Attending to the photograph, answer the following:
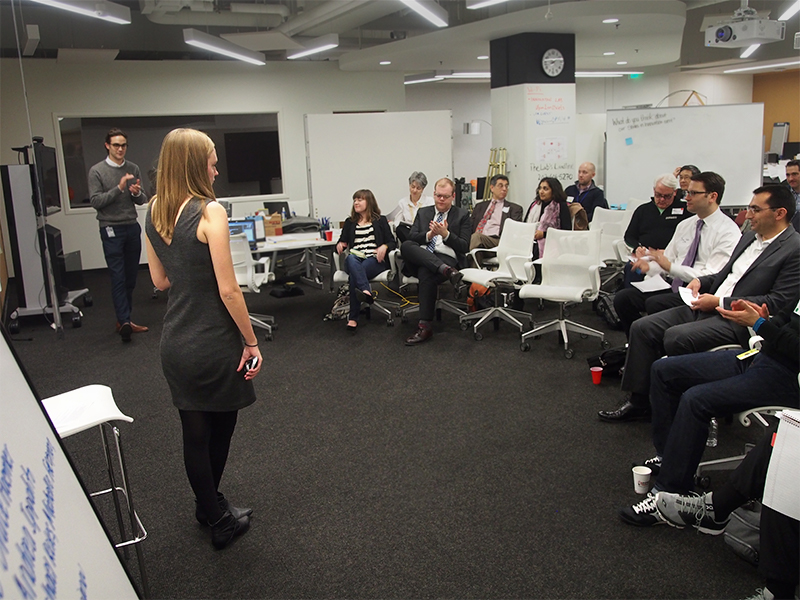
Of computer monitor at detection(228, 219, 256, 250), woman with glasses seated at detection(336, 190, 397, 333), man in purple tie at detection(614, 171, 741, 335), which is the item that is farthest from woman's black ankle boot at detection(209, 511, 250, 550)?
computer monitor at detection(228, 219, 256, 250)

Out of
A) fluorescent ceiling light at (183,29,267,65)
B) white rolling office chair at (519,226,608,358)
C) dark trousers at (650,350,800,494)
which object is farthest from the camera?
fluorescent ceiling light at (183,29,267,65)

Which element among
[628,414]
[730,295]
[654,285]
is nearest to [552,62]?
[654,285]

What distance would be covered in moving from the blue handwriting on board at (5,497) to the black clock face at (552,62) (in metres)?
8.04

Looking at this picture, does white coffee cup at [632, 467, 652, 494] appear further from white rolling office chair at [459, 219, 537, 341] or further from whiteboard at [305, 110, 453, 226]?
whiteboard at [305, 110, 453, 226]

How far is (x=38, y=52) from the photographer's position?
8375mm

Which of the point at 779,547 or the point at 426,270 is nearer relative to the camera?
the point at 779,547

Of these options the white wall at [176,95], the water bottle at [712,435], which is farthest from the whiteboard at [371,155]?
the water bottle at [712,435]

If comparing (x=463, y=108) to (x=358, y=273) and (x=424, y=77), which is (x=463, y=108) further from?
(x=358, y=273)

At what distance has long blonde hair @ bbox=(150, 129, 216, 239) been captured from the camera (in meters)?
2.15

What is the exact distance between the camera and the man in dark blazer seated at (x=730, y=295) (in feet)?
9.55

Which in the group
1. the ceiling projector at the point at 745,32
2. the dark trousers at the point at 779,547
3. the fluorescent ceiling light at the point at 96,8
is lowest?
the dark trousers at the point at 779,547

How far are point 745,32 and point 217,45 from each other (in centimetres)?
532

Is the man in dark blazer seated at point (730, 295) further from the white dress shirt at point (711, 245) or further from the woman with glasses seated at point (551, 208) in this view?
the woman with glasses seated at point (551, 208)

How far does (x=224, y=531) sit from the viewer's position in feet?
8.13
